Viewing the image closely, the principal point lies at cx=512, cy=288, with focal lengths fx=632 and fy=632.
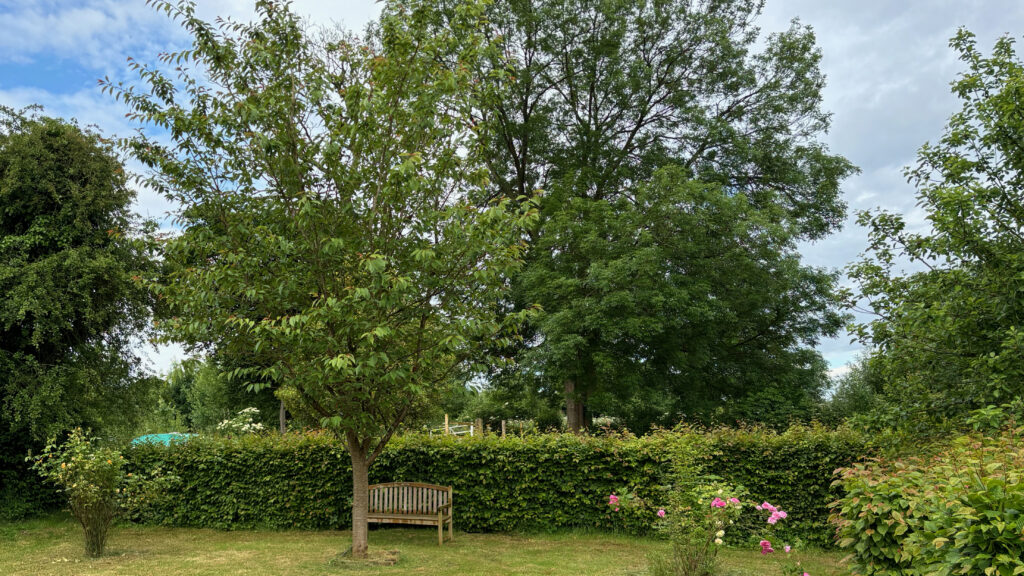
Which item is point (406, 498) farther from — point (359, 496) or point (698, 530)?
point (698, 530)

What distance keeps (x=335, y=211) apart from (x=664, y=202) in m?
9.95

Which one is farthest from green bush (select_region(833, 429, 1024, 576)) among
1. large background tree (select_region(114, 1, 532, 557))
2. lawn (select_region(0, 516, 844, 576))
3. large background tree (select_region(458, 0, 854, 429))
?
large background tree (select_region(458, 0, 854, 429))

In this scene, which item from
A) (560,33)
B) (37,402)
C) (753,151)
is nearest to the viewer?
(37,402)

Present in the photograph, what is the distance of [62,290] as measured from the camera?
36.1 ft

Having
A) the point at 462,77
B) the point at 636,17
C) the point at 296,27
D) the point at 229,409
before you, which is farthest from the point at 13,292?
the point at 229,409

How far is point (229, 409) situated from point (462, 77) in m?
26.7

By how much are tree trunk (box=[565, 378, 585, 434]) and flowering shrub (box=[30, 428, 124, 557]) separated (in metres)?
10.6

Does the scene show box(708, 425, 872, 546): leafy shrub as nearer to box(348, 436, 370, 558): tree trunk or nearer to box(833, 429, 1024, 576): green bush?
box(833, 429, 1024, 576): green bush

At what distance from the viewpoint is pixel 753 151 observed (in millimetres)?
16984

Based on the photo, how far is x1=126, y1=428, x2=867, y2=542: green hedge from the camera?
9.14 metres

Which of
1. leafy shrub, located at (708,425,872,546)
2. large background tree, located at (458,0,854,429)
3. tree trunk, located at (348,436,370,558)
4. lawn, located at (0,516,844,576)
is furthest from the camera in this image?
large background tree, located at (458,0,854,429)

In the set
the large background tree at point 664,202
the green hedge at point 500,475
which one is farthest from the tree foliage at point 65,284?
the large background tree at point 664,202

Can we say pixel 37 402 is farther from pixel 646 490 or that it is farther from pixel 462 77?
pixel 646 490

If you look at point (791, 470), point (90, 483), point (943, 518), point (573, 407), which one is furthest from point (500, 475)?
point (573, 407)
